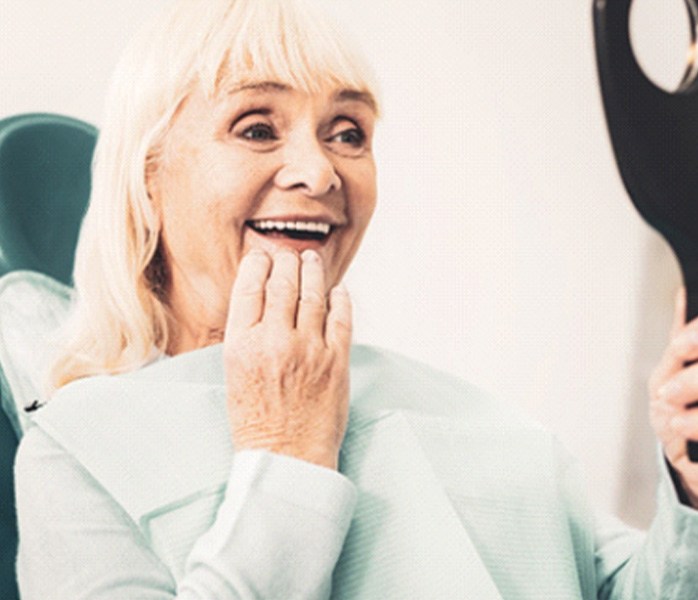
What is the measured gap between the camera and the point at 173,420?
78 centimetres

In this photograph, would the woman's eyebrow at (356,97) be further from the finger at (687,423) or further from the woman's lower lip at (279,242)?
the finger at (687,423)

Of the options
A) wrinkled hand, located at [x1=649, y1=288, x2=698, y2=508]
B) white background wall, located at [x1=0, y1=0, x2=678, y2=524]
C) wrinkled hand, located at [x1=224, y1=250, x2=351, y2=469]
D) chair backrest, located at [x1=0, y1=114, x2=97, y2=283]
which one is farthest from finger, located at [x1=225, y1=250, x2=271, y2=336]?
white background wall, located at [x1=0, y1=0, x2=678, y2=524]

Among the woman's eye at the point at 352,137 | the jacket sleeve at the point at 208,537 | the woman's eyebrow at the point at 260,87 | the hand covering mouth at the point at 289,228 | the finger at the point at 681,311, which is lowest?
the jacket sleeve at the point at 208,537

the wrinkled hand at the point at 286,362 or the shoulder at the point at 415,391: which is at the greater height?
the wrinkled hand at the point at 286,362

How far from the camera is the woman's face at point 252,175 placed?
31.7 inches

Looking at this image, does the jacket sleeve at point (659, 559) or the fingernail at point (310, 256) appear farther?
the fingernail at point (310, 256)

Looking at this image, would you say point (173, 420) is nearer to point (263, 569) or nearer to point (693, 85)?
point (263, 569)

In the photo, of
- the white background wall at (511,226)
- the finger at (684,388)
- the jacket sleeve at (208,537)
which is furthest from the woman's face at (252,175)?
the white background wall at (511,226)

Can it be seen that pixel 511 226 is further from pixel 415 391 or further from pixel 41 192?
pixel 41 192

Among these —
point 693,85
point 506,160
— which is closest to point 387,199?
point 506,160

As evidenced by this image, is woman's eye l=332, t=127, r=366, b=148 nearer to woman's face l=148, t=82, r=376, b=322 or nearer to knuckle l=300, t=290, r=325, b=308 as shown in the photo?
woman's face l=148, t=82, r=376, b=322

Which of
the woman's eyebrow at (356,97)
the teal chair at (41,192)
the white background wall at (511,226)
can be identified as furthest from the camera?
the white background wall at (511,226)

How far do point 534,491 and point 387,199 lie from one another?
2.42 ft

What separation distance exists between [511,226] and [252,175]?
0.73 meters
